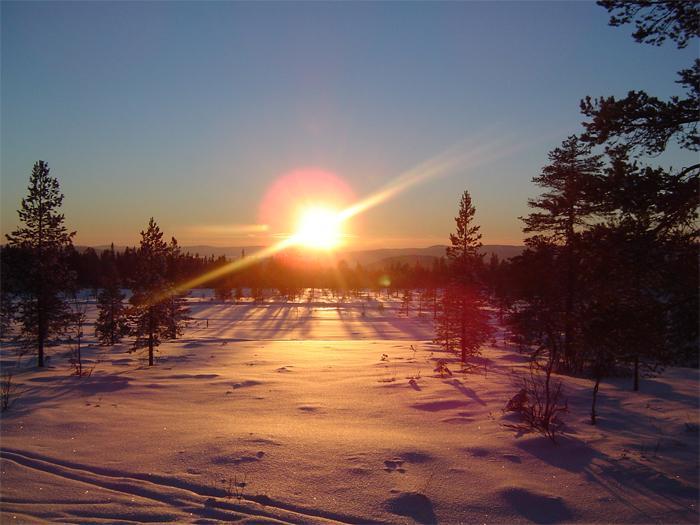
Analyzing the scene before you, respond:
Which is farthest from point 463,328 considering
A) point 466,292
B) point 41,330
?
point 41,330

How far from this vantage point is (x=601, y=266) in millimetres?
7105

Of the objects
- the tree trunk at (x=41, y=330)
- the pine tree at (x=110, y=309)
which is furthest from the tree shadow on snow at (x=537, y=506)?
the pine tree at (x=110, y=309)

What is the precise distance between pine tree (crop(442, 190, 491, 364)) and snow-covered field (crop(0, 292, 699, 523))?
40.1 feet

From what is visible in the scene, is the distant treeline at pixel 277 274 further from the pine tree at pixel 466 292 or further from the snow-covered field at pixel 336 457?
the snow-covered field at pixel 336 457

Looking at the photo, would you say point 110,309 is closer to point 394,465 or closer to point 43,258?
point 43,258

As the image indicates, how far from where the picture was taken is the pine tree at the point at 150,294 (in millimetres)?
23750

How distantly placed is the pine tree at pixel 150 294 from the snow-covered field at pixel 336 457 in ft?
37.6

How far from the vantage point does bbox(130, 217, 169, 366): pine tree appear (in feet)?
77.9

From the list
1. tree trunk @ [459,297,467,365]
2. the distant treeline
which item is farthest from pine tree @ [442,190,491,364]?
the distant treeline

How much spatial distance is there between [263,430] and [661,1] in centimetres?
958

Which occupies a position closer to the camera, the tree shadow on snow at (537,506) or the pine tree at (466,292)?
the tree shadow on snow at (537,506)

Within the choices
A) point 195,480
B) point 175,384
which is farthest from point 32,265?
point 195,480

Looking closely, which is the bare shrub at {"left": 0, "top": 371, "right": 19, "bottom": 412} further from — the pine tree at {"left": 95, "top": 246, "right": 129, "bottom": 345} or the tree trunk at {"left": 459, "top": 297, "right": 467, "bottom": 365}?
the pine tree at {"left": 95, "top": 246, "right": 129, "bottom": 345}

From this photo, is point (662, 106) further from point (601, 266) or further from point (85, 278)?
point (85, 278)
